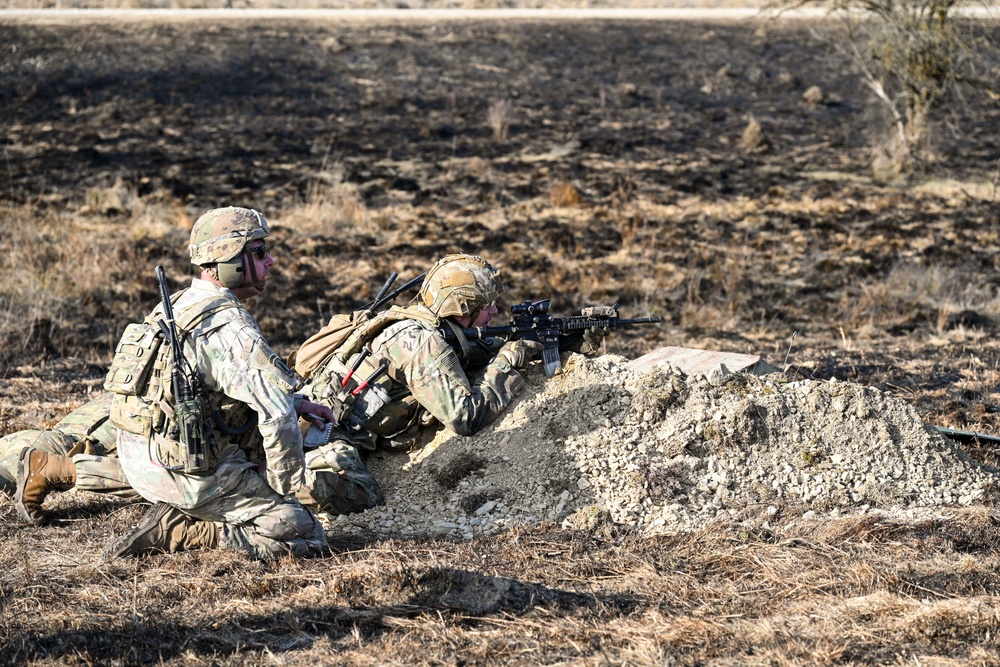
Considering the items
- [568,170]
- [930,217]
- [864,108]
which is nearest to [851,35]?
[930,217]

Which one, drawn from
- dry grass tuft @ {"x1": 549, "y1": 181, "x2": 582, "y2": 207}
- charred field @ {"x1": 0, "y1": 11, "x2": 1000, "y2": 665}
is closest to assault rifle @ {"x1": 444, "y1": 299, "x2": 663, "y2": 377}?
charred field @ {"x1": 0, "y1": 11, "x2": 1000, "y2": 665}

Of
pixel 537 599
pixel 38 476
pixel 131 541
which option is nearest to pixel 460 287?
pixel 537 599

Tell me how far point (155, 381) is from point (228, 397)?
1.06ft

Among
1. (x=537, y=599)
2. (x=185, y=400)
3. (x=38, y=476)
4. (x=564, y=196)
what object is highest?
(x=185, y=400)

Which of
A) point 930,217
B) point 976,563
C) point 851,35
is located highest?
point 851,35

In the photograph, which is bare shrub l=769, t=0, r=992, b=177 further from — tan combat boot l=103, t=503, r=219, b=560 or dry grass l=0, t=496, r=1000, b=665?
tan combat boot l=103, t=503, r=219, b=560

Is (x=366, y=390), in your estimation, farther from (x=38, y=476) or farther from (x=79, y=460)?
(x=38, y=476)

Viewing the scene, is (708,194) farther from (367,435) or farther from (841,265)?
(367,435)

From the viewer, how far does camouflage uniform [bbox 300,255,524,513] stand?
17.7 feet

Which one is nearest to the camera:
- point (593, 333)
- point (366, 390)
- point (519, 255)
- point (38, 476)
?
point (38, 476)

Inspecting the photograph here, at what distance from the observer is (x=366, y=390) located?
18.3ft

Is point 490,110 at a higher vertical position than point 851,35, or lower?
lower

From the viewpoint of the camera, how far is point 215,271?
4.61m

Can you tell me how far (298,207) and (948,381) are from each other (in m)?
8.63
